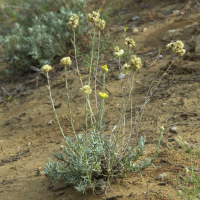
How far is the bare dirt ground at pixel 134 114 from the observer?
8.11 ft

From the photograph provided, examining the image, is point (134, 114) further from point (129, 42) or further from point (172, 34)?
point (172, 34)

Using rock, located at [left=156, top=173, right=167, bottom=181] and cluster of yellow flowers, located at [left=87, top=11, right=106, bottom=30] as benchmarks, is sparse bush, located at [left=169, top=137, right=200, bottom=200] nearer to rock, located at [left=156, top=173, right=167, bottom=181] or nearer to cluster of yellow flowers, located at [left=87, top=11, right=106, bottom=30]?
rock, located at [left=156, top=173, right=167, bottom=181]

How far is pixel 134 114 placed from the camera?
3.54 metres

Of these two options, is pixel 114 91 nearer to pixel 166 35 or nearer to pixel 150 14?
pixel 166 35

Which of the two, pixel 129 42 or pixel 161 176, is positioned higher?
pixel 129 42

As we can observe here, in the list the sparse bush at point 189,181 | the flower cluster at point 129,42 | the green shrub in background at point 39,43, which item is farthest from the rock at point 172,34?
the flower cluster at point 129,42

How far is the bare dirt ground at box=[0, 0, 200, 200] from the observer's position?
247cm

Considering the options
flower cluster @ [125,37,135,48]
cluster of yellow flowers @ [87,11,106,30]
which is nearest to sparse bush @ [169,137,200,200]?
flower cluster @ [125,37,135,48]

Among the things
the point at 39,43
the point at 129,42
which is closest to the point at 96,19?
the point at 129,42

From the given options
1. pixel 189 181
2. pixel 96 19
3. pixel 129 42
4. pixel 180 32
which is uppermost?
pixel 96 19

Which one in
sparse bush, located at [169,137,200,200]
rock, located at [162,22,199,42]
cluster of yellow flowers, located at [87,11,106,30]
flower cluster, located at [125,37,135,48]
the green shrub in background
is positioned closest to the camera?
sparse bush, located at [169,137,200,200]

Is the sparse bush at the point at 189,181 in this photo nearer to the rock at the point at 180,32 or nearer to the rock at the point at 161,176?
the rock at the point at 161,176

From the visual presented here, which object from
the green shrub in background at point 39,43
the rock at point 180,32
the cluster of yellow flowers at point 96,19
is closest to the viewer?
the cluster of yellow flowers at point 96,19

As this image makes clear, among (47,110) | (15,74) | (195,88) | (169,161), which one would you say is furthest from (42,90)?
(169,161)
